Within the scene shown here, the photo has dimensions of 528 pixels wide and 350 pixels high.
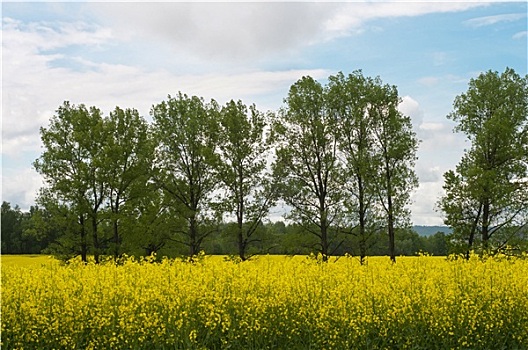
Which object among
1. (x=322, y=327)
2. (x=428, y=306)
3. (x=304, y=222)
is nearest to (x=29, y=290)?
(x=322, y=327)

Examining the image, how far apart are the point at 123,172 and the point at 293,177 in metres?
9.14

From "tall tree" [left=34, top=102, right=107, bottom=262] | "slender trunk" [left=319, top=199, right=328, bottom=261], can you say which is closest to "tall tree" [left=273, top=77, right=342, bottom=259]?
"slender trunk" [left=319, top=199, right=328, bottom=261]

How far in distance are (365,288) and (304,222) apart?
1923 cm

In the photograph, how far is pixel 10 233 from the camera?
55.0 metres

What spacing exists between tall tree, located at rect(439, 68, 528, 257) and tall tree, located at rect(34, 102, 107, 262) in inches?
710

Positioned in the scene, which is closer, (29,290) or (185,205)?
(29,290)

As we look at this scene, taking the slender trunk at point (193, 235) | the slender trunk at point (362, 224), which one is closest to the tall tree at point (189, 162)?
the slender trunk at point (193, 235)

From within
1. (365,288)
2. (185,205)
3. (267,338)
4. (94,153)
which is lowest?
(267,338)

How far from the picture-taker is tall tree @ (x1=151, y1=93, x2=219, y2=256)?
31781 mm

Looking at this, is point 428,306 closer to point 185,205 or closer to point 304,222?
point 304,222

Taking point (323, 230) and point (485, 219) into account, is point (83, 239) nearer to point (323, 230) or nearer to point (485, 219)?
point (323, 230)

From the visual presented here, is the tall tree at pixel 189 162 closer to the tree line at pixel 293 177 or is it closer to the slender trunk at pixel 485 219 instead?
the tree line at pixel 293 177

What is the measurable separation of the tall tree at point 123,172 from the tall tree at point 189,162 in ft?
2.75

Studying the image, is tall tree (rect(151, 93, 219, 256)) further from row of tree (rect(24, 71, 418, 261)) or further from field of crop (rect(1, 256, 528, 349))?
field of crop (rect(1, 256, 528, 349))
